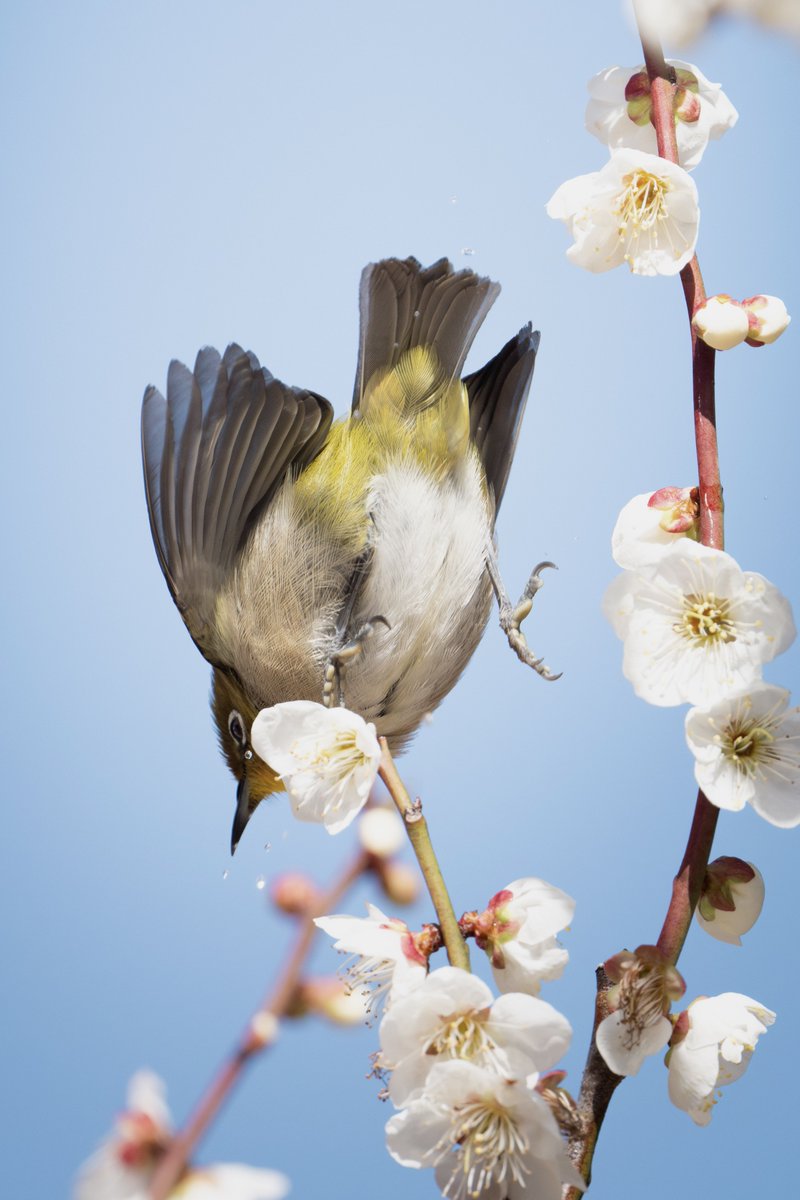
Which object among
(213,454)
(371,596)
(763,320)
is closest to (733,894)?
(763,320)

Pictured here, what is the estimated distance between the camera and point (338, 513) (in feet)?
6.92

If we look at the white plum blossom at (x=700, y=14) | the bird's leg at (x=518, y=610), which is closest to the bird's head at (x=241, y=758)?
the bird's leg at (x=518, y=610)

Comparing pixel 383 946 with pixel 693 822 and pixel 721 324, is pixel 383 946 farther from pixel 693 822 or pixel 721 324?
pixel 721 324

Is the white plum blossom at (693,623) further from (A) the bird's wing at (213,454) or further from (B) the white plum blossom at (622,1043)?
(A) the bird's wing at (213,454)

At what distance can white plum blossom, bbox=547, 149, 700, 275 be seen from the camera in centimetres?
95

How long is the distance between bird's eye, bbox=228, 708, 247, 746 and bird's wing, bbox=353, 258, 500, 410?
61 cm

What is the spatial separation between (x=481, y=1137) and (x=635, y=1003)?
14 centimetres

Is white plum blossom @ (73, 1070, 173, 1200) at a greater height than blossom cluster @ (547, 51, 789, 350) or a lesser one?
lesser

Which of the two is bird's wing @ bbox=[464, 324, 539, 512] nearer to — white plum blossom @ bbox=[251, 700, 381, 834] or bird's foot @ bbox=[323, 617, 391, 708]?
bird's foot @ bbox=[323, 617, 391, 708]

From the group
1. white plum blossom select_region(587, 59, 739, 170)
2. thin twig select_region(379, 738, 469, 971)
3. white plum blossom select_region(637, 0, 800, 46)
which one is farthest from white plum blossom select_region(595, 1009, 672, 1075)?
white plum blossom select_region(587, 59, 739, 170)

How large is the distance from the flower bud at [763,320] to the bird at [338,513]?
1.17m

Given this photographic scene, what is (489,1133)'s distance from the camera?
0.76m

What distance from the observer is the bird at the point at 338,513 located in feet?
6.68

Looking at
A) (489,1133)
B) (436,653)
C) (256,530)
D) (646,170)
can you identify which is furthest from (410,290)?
(489,1133)
